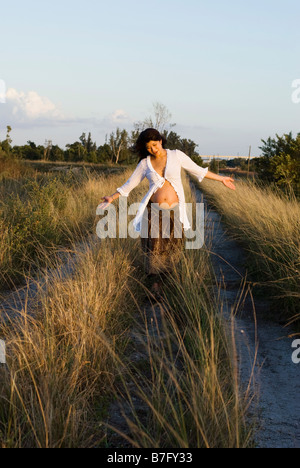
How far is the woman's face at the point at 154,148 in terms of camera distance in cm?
503

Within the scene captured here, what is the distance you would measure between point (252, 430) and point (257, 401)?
0.38m

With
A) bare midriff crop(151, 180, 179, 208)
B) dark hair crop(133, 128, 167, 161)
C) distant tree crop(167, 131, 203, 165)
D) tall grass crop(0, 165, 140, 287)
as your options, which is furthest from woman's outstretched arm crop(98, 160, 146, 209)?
distant tree crop(167, 131, 203, 165)

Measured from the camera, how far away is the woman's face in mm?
5027

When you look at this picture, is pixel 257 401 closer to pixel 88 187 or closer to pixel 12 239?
pixel 12 239

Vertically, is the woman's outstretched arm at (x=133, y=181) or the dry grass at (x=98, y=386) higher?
the woman's outstretched arm at (x=133, y=181)

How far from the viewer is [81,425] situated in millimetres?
2623

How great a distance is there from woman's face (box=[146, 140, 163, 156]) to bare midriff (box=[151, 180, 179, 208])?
32 centimetres

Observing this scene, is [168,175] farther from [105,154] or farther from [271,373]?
[105,154]

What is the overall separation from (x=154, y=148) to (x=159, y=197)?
520mm

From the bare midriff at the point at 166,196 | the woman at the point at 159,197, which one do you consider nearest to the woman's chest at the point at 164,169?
the woman at the point at 159,197

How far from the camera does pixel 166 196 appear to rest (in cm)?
524

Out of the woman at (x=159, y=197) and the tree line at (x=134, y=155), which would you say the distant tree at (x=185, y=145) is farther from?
the woman at (x=159, y=197)

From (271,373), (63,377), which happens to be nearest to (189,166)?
(271,373)
